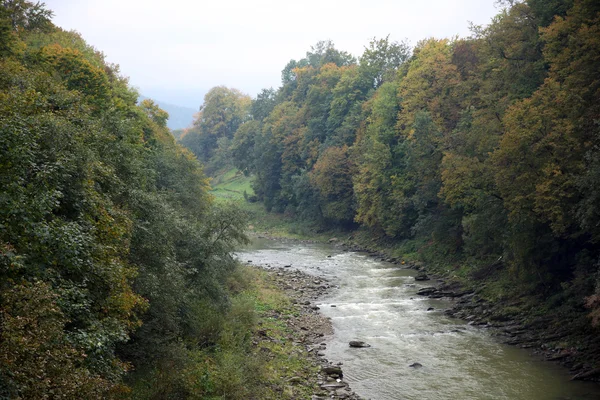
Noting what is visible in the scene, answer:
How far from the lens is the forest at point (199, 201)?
34.1 ft

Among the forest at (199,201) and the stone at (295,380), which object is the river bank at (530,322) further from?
the stone at (295,380)

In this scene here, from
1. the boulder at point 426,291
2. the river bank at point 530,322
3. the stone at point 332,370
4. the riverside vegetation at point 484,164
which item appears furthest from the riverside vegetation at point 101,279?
the riverside vegetation at point 484,164

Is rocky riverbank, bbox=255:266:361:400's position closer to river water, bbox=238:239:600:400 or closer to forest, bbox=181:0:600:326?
river water, bbox=238:239:600:400

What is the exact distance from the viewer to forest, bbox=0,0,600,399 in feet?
34.1

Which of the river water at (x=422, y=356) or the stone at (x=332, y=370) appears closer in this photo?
the river water at (x=422, y=356)

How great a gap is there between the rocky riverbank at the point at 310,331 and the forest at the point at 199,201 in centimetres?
289

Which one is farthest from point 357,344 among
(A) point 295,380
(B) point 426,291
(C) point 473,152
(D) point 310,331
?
(C) point 473,152

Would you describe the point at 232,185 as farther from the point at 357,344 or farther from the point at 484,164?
the point at 357,344

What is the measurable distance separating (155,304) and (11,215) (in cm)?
674

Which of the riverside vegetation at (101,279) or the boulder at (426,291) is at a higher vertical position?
the riverside vegetation at (101,279)

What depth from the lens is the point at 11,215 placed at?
10.1 m

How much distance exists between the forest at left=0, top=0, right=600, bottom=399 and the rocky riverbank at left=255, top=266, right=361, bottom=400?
2.89m

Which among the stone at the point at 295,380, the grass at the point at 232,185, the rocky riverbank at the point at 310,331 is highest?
the grass at the point at 232,185

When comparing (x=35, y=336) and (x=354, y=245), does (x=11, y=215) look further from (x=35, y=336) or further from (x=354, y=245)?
(x=354, y=245)
